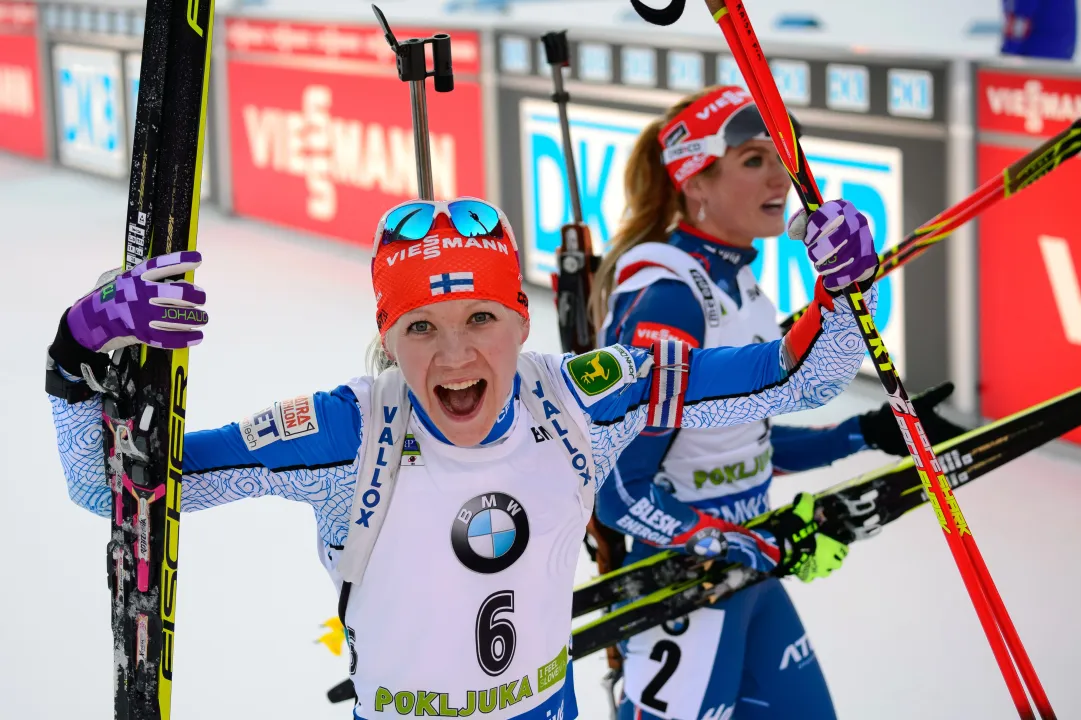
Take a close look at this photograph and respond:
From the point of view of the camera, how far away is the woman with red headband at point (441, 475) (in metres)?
2.11

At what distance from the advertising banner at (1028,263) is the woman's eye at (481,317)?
A: 12.7 feet

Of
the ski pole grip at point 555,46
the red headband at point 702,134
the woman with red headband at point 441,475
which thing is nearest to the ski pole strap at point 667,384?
the woman with red headband at point 441,475

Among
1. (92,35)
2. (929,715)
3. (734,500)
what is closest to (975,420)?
(929,715)

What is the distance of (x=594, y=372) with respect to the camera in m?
2.28

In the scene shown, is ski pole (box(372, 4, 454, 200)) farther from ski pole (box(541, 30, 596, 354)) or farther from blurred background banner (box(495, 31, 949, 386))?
blurred background banner (box(495, 31, 949, 386))

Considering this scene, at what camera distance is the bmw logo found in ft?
7.02

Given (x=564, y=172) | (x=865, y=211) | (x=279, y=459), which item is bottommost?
(x=279, y=459)

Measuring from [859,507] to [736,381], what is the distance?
0.93m

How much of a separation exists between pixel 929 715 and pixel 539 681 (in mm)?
2152

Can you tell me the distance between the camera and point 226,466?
7.03ft

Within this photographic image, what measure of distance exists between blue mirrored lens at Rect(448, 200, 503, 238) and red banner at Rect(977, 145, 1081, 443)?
3765 mm

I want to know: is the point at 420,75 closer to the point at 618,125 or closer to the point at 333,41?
the point at 618,125

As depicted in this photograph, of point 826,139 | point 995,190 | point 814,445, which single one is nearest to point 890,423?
point 814,445

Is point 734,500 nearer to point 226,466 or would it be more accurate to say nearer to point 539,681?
point 539,681
